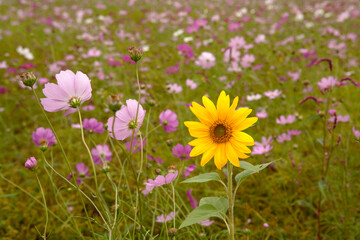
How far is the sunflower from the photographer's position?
645 millimetres

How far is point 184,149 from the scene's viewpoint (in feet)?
3.55

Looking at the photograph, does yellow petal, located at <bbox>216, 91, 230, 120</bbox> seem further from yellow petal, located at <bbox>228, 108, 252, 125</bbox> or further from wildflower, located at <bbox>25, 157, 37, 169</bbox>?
wildflower, located at <bbox>25, 157, 37, 169</bbox>

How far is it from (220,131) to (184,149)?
0.43 meters

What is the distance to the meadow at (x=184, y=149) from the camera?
700 millimetres

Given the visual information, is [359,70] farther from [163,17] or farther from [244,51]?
[163,17]

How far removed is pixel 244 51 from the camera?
280 cm

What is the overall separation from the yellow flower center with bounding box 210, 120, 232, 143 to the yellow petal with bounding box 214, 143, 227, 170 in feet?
0.05

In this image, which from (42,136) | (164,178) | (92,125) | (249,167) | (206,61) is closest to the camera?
(249,167)

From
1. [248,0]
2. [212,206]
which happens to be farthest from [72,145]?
[248,0]

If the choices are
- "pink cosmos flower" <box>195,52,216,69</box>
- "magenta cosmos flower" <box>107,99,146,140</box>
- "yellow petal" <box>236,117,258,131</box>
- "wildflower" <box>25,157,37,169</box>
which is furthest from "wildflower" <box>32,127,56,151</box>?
"pink cosmos flower" <box>195,52,216,69</box>

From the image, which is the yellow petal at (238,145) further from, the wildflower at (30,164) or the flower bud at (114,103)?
the wildflower at (30,164)

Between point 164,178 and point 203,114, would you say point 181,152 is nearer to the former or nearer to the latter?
point 164,178

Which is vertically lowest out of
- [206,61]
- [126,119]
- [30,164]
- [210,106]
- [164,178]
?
[30,164]

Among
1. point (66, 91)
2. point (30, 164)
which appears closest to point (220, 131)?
point (66, 91)
